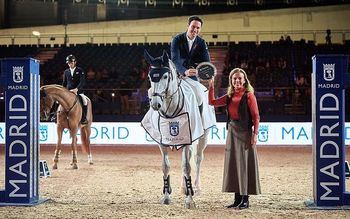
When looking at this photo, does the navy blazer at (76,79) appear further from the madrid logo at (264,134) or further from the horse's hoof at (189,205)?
the madrid logo at (264,134)

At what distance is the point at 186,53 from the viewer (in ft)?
29.7

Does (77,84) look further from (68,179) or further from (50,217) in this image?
(50,217)

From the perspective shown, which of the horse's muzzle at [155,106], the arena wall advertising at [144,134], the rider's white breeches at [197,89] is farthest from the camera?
the arena wall advertising at [144,134]

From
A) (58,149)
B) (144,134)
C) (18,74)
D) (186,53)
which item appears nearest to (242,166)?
(186,53)

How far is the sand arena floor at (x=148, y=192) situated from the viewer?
7.50 m

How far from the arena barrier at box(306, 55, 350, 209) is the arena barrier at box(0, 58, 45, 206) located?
4358 millimetres

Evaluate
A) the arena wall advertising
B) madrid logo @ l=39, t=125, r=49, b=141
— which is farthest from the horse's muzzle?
madrid logo @ l=39, t=125, r=49, b=141

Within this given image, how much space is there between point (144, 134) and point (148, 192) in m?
12.0

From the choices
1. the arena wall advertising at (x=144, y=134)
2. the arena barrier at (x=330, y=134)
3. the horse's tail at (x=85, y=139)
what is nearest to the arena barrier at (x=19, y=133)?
the arena barrier at (x=330, y=134)

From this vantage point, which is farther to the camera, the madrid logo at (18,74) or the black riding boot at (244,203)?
the madrid logo at (18,74)

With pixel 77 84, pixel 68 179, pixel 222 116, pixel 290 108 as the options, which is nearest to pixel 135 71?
pixel 222 116

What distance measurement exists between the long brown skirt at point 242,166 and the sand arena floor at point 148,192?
0.34 meters

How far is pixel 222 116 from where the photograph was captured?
2280cm

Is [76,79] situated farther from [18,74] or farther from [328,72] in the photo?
[328,72]
